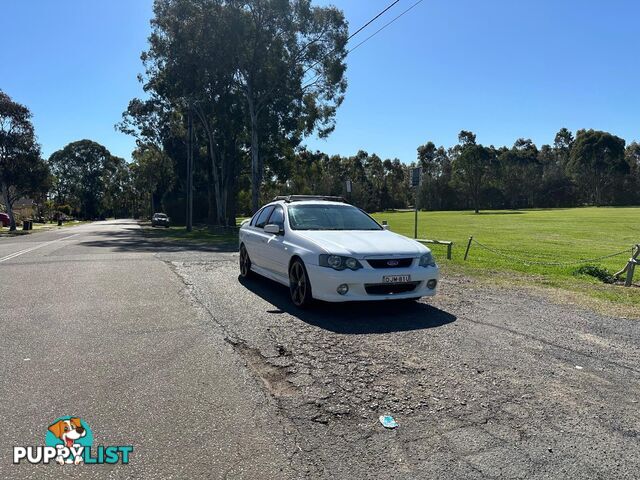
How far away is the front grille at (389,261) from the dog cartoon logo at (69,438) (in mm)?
4055

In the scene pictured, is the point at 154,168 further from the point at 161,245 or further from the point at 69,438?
the point at 69,438

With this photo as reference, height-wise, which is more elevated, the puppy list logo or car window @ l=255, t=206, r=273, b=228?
car window @ l=255, t=206, r=273, b=228

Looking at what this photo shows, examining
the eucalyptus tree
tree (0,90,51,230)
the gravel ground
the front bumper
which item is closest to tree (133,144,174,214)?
tree (0,90,51,230)

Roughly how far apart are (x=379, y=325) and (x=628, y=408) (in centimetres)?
295

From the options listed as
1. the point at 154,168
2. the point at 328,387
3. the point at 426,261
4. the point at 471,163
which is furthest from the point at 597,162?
the point at 328,387

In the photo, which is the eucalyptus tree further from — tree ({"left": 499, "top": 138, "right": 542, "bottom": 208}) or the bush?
tree ({"left": 499, "top": 138, "right": 542, "bottom": 208})

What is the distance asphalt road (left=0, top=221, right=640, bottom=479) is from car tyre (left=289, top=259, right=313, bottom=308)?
22 cm

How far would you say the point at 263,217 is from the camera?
9.80 m

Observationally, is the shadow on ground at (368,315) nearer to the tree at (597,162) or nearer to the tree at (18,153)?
the tree at (18,153)

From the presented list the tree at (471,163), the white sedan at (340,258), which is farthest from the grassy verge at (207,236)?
the tree at (471,163)

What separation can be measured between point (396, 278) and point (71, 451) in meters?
4.45

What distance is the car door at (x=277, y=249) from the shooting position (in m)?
7.87

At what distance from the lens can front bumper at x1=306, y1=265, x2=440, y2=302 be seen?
258 inches

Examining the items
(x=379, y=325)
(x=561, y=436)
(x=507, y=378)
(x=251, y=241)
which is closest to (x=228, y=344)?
→ (x=379, y=325)
